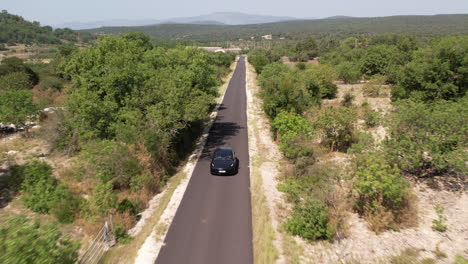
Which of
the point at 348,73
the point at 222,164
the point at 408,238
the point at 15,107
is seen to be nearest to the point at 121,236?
the point at 222,164

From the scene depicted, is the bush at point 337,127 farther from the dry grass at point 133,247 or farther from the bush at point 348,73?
the bush at point 348,73

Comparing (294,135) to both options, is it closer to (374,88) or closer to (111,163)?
(111,163)

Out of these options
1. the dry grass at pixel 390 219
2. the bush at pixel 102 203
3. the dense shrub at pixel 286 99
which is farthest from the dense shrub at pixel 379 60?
the bush at pixel 102 203

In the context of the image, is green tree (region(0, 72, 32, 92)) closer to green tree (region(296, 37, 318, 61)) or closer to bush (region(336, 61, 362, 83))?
Answer: bush (region(336, 61, 362, 83))

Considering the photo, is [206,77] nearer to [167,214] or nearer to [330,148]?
[330,148]

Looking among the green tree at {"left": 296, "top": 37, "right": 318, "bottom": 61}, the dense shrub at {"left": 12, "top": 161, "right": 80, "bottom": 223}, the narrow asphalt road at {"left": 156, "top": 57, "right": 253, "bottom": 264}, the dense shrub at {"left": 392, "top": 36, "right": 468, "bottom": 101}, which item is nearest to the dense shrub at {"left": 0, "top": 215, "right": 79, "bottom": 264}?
the narrow asphalt road at {"left": 156, "top": 57, "right": 253, "bottom": 264}

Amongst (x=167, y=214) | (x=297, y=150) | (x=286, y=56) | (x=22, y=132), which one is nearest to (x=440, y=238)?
(x=297, y=150)

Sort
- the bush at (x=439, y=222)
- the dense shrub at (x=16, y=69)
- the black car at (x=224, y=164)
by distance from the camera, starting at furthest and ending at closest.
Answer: the dense shrub at (x=16, y=69) → the black car at (x=224, y=164) → the bush at (x=439, y=222)
